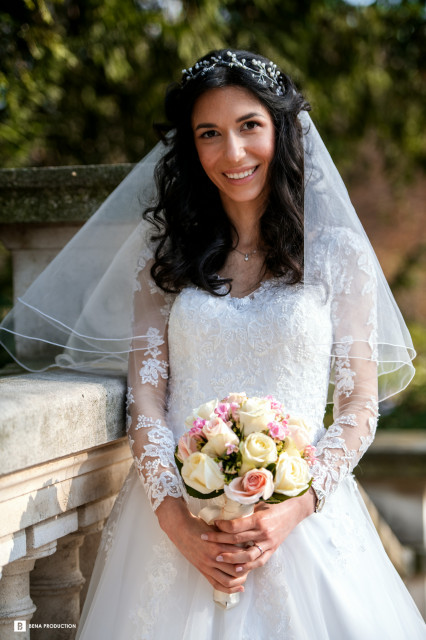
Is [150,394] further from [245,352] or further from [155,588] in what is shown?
[155,588]

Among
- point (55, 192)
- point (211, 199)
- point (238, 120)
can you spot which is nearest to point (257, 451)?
point (238, 120)

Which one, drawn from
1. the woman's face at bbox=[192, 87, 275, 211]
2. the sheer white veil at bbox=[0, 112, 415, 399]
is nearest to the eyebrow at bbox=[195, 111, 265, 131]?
the woman's face at bbox=[192, 87, 275, 211]

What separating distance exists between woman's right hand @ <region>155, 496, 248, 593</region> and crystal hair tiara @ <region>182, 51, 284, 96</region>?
1512 millimetres

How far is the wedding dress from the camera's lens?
200 cm

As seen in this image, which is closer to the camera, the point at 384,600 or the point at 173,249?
the point at 384,600

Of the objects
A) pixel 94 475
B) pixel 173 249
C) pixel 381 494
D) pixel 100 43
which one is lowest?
pixel 381 494

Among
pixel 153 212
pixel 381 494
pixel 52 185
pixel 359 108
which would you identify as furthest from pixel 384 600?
pixel 359 108

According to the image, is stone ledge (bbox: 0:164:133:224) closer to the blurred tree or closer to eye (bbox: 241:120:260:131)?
eye (bbox: 241:120:260:131)

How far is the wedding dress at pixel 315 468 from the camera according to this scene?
2004 millimetres

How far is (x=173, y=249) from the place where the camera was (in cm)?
273

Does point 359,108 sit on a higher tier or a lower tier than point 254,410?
higher

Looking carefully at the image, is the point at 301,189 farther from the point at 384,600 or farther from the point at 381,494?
the point at 381,494

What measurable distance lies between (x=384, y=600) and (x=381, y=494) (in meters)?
3.89

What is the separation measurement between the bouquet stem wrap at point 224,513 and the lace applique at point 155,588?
0.17 meters
